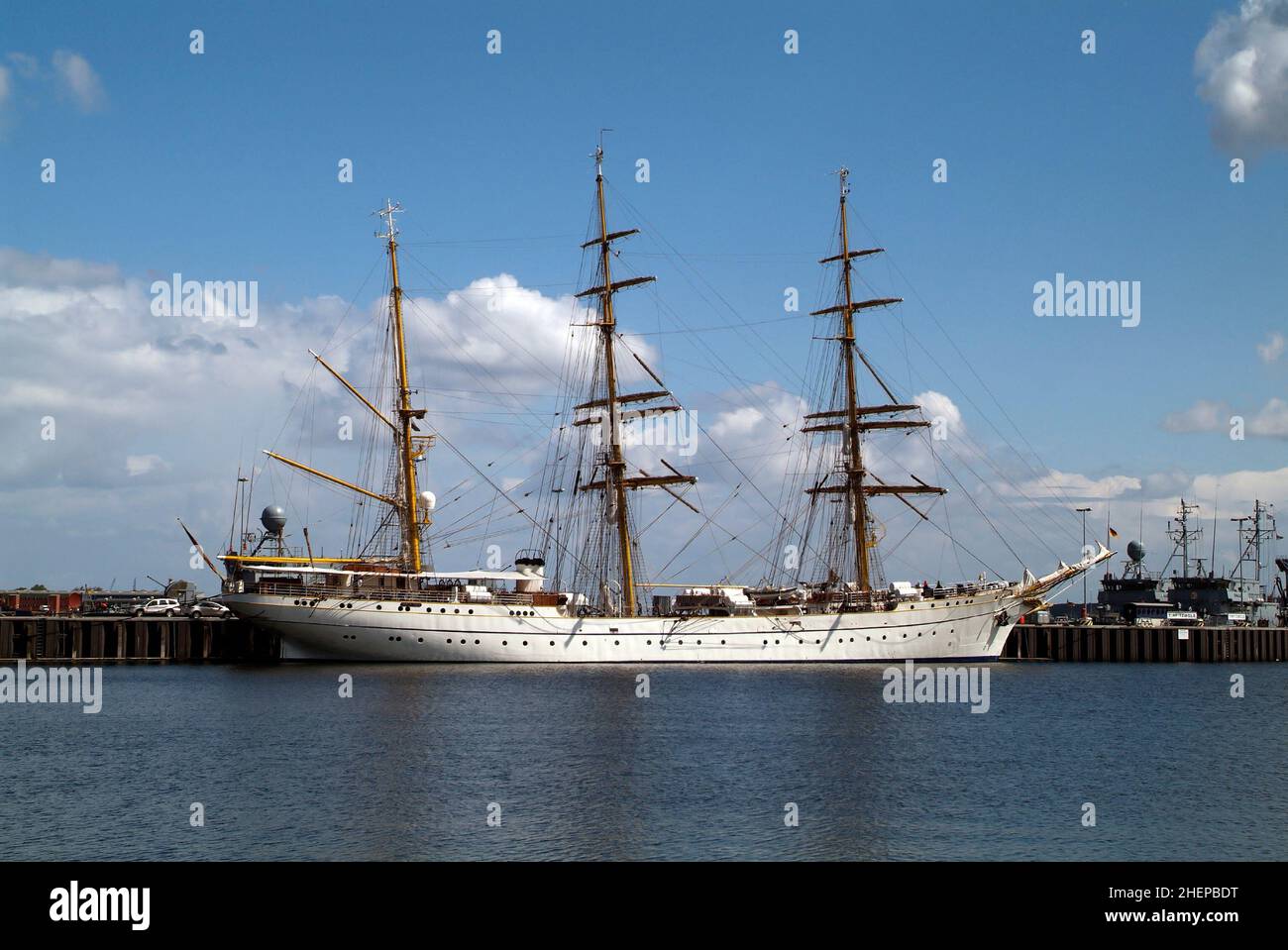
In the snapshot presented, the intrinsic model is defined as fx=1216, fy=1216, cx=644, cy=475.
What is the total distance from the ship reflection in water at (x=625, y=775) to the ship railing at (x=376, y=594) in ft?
40.3

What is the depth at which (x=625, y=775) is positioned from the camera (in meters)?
38.6

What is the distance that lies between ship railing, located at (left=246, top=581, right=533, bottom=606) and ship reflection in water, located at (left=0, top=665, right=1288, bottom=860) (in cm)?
1227

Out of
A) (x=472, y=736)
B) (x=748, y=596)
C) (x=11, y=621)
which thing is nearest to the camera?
(x=472, y=736)

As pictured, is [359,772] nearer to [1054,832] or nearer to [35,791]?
[35,791]

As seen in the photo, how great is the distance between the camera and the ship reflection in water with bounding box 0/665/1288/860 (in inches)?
1190

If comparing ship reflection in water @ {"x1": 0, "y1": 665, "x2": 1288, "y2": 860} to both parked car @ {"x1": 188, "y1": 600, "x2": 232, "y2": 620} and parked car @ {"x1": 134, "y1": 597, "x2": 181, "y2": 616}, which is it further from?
parked car @ {"x1": 134, "y1": 597, "x2": 181, "y2": 616}

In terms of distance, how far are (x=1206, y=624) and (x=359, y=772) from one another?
345ft

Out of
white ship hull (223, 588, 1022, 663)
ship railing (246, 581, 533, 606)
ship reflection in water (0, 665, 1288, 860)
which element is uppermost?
ship railing (246, 581, 533, 606)

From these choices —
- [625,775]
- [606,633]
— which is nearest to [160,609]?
[606,633]

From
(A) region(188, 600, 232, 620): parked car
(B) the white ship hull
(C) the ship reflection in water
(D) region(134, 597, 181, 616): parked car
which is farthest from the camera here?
(D) region(134, 597, 181, 616): parked car

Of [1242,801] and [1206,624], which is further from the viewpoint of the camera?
[1206,624]

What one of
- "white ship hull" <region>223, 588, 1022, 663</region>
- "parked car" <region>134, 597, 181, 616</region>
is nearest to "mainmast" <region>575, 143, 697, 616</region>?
"white ship hull" <region>223, 588, 1022, 663</region>

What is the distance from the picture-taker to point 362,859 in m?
28.1
